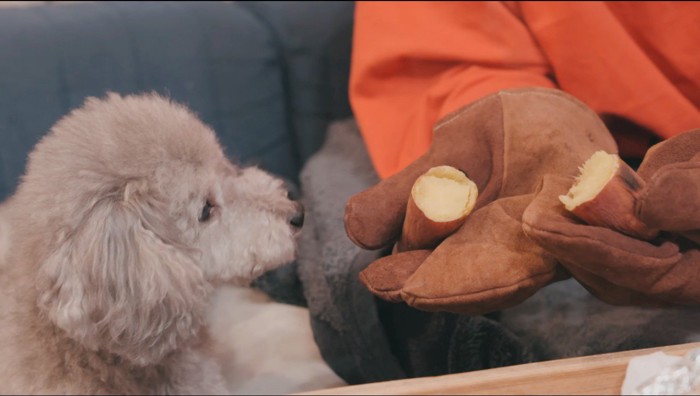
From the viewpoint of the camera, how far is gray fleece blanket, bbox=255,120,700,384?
31.9 inches

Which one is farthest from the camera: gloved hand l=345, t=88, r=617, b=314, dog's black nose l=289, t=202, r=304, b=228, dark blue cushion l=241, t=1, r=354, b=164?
dark blue cushion l=241, t=1, r=354, b=164

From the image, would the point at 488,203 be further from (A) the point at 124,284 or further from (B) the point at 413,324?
(A) the point at 124,284

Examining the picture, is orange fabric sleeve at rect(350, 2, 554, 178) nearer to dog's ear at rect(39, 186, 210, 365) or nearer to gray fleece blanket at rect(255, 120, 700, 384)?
gray fleece blanket at rect(255, 120, 700, 384)

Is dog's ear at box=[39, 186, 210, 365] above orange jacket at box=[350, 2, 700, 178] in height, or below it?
below

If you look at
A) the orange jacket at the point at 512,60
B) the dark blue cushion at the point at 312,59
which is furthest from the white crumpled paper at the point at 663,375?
the dark blue cushion at the point at 312,59

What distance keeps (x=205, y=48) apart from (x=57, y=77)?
0.90ft

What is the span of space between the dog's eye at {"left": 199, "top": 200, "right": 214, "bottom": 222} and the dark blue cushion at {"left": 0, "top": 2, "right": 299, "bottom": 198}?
0.21 metres

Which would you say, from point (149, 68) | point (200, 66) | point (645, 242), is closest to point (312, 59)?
point (200, 66)

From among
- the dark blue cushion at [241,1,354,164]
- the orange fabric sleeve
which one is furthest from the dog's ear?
the dark blue cushion at [241,1,354,164]

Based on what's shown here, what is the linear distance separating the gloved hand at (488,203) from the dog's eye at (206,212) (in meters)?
0.21

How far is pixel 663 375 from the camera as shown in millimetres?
523

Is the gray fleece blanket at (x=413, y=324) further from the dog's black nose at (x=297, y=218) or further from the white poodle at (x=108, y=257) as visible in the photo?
the white poodle at (x=108, y=257)

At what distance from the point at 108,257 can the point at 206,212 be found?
176mm

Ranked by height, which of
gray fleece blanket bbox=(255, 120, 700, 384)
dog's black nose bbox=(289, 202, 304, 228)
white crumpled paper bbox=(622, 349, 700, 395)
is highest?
white crumpled paper bbox=(622, 349, 700, 395)
